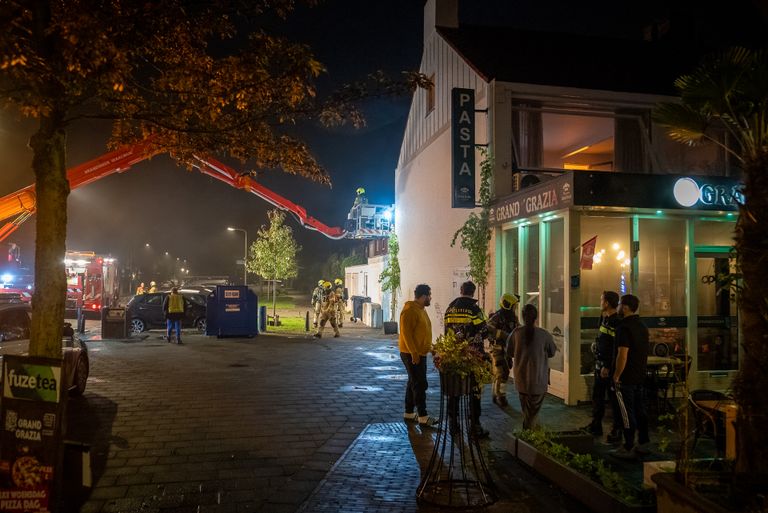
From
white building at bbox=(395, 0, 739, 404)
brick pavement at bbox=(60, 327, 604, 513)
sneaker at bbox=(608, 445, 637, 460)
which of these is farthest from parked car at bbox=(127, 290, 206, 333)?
sneaker at bbox=(608, 445, 637, 460)

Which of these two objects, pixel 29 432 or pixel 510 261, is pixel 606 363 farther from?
pixel 29 432

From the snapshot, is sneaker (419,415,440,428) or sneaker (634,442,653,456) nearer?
sneaker (634,442,653,456)

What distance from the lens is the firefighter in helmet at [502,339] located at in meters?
8.91

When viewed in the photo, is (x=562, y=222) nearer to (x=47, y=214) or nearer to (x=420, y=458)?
(x=420, y=458)

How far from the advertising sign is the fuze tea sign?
8.94 m

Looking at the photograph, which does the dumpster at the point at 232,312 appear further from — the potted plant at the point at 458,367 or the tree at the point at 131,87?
the potted plant at the point at 458,367

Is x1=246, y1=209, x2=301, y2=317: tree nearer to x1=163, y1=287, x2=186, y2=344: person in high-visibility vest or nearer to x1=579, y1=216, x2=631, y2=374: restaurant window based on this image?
x1=163, y1=287, x2=186, y2=344: person in high-visibility vest

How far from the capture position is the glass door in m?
10.0

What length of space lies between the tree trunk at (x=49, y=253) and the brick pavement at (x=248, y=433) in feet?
4.55

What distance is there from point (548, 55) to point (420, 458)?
10.5 metres

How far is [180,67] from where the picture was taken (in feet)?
23.9

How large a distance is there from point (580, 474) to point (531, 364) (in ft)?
5.51

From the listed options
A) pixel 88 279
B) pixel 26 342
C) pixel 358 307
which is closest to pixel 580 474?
pixel 26 342

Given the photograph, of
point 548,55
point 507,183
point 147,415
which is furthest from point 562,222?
point 147,415
